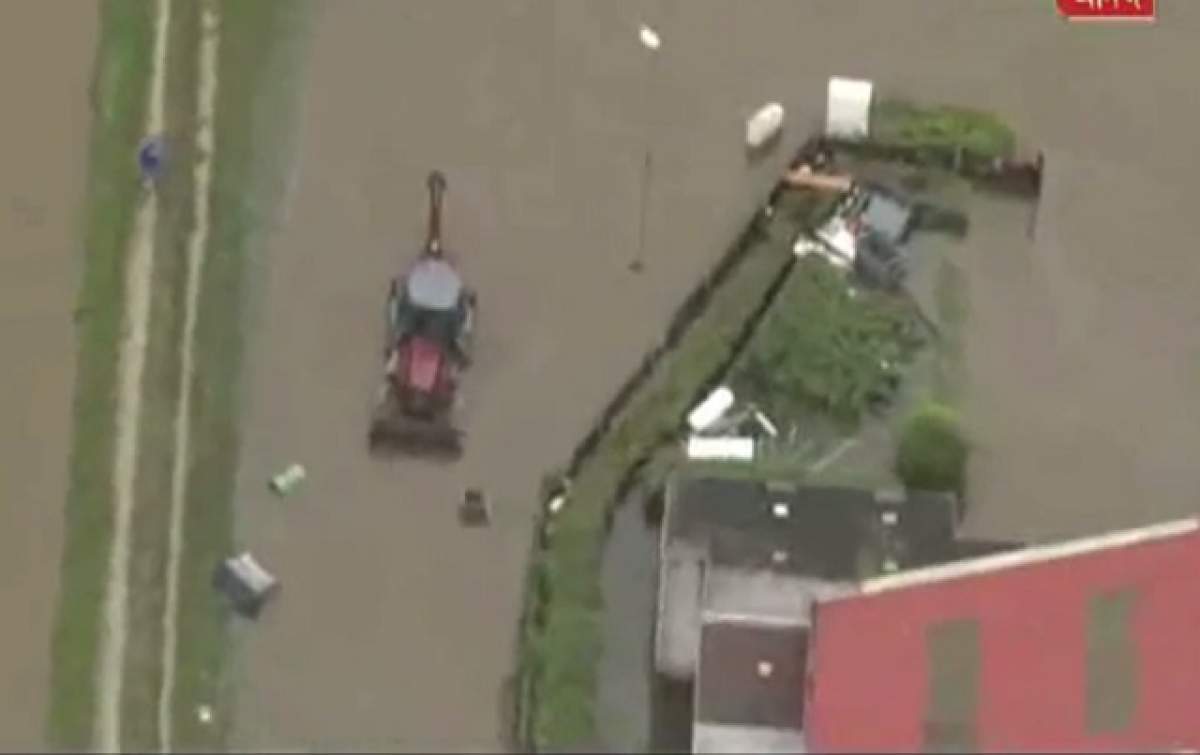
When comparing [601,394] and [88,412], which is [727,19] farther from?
[88,412]

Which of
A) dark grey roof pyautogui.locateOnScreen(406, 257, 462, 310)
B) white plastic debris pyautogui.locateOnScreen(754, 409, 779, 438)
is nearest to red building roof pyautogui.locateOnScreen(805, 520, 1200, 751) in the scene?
white plastic debris pyautogui.locateOnScreen(754, 409, 779, 438)

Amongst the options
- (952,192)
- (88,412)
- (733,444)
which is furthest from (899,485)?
(88,412)

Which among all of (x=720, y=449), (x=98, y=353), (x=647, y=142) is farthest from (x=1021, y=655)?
(x=98, y=353)

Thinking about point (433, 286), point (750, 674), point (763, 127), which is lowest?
point (750, 674)

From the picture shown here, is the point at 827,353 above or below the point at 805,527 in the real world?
above

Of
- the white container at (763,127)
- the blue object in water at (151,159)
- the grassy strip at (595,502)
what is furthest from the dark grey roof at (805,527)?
the blue object in water at (151,159)

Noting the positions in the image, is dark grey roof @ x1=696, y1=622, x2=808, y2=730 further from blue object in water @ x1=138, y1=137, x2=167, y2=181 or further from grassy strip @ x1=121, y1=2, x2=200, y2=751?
blue object in water @ x1=138, y1=137, x2=167, y2=181

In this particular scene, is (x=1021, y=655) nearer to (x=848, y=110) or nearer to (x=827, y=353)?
(x=827, y=353)
